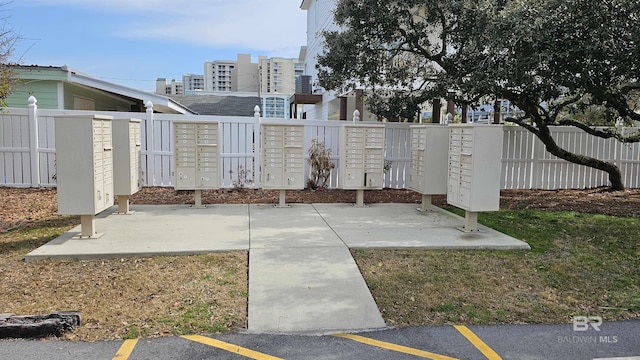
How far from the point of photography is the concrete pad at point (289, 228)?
6109 mm

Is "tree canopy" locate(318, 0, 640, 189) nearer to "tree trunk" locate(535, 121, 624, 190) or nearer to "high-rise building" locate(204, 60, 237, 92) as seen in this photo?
"tree trunk" locate(535, 121, 624, 190)

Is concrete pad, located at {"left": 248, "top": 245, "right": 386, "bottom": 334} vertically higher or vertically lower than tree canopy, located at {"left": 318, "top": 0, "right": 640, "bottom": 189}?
lower

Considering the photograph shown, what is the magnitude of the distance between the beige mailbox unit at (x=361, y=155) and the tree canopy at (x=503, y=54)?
1.86m

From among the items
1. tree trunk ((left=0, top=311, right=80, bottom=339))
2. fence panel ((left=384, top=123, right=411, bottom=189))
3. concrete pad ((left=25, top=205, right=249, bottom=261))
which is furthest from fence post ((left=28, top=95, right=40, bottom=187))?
fence panel ((left=384, top=123, right=411, bottom=189))

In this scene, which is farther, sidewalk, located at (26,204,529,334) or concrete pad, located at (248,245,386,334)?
sidewalk, located at (26,204,529,334)

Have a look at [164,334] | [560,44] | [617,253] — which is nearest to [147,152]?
[164,334]

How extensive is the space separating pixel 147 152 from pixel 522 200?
8.48 m

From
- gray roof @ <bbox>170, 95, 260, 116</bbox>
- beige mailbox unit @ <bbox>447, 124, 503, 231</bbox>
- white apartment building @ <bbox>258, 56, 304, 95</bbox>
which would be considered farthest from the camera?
white apartment building @ <bbox>258, 56, 304, 95</bbox>

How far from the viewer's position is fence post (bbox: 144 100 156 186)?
33.4 feet

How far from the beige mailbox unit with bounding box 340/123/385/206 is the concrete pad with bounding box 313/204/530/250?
52 centimetres

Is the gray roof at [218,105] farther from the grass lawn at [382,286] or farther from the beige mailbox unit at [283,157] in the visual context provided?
the grass lawn at [382,286]

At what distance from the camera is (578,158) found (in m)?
11.2

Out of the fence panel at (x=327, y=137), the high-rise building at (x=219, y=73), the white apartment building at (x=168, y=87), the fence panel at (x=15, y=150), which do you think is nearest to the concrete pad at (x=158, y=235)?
the fence panel at (x=327, y=137)

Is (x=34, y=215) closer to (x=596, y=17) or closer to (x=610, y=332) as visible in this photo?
(x=610, y=332)
